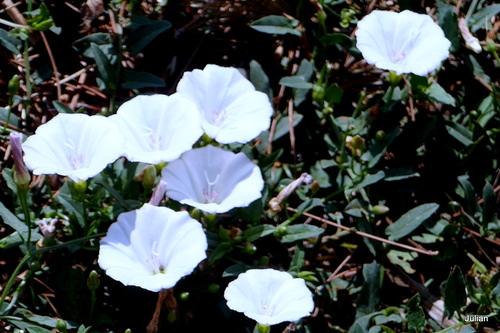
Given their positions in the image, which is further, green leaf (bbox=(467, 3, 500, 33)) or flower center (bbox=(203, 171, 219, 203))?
green leaf (bbox=(467, 3, 500, 33))

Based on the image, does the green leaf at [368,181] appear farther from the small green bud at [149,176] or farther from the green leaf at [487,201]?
the small green bud at [149,176]

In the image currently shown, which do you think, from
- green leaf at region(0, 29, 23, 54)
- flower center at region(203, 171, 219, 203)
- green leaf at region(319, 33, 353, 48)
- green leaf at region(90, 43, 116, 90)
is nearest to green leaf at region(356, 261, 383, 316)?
flower center at region(203, 171, 219, 203)

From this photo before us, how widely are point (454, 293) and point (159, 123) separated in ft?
4.61

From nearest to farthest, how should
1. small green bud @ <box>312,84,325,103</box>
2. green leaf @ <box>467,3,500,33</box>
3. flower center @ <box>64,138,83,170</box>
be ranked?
flower center @ <box>64,138,83,170</box> < small green bud @ <box>312,84,325,103</box> < green leaf @ <box>467,3,500,33</box>

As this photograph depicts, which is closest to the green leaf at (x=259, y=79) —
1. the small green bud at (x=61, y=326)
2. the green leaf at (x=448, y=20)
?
the green leaf at (x=448, y=20)

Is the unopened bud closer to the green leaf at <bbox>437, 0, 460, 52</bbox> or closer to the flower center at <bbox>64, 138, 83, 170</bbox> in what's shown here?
the flower center at <bbox>64, 138, 83, 170</bbox>

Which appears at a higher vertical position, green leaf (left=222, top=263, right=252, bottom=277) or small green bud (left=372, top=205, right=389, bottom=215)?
small green bud (left=372, top=205, right=389, bottom=215)

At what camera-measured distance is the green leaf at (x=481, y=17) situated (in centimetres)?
343

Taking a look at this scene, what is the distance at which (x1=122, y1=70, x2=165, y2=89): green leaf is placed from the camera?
3.16 metres

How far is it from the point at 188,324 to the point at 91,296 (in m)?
0.42

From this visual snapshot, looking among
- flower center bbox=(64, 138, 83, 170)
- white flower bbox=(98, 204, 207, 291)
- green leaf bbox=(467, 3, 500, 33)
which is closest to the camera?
white flower bbox=(98, 204, 207, 291)

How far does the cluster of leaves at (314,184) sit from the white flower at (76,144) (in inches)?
4.9

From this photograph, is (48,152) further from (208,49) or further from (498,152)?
(498,152)

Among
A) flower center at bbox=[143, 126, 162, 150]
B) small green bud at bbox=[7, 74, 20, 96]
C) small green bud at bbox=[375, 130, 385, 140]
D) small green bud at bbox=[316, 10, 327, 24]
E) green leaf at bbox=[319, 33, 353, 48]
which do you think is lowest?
small green bud at bbox=[375, 130, 385, 140]
